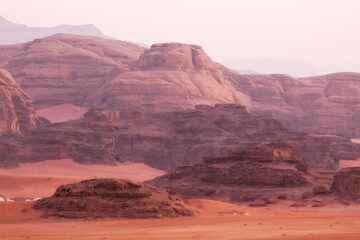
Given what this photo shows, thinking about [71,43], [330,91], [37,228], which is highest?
[71,43]

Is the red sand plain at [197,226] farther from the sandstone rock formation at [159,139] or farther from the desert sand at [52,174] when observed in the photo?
the sandstone rock formation at [159,139]

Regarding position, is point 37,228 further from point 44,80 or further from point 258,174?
point 44,80

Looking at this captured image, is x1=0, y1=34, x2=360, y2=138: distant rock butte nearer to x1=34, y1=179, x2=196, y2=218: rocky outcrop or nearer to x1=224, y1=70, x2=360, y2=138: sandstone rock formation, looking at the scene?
x1=224, y1=70, x2=360, y2=138: sandstone rock formation

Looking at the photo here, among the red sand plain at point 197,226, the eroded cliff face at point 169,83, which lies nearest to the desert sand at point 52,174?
the red sand plain at point 197,226

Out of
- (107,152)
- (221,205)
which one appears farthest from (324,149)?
(221,205)

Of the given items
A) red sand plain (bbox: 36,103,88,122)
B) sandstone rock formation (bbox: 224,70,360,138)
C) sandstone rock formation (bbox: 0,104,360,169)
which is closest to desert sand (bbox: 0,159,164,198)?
sandstone rock formation (bbox: 0,104,360,169)

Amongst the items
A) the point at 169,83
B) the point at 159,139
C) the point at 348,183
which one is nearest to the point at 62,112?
the point at 169,83
